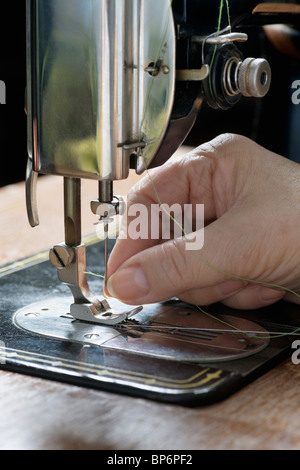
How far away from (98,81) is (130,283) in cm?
26

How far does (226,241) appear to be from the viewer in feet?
3.10

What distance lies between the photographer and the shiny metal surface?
2.73 feet

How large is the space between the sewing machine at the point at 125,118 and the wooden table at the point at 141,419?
2 cm

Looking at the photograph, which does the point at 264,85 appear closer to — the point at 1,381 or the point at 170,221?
the point at 170,221

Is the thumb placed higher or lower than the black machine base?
higher

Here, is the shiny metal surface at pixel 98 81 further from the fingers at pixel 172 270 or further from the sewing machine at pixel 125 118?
the fingers at pixel 172 270

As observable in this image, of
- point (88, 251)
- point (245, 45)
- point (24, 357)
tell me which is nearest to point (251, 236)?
point (24, 357)

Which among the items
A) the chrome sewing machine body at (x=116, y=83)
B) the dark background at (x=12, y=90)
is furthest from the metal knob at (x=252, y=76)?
the dark background at (x=12, y=90)

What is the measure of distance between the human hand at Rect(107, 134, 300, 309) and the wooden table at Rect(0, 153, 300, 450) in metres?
0.15

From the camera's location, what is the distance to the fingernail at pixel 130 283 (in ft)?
3.14

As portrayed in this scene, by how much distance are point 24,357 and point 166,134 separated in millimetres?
304

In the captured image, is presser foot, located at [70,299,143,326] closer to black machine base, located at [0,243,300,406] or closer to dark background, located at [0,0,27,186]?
black machine base, located at [0,243,300,406]
